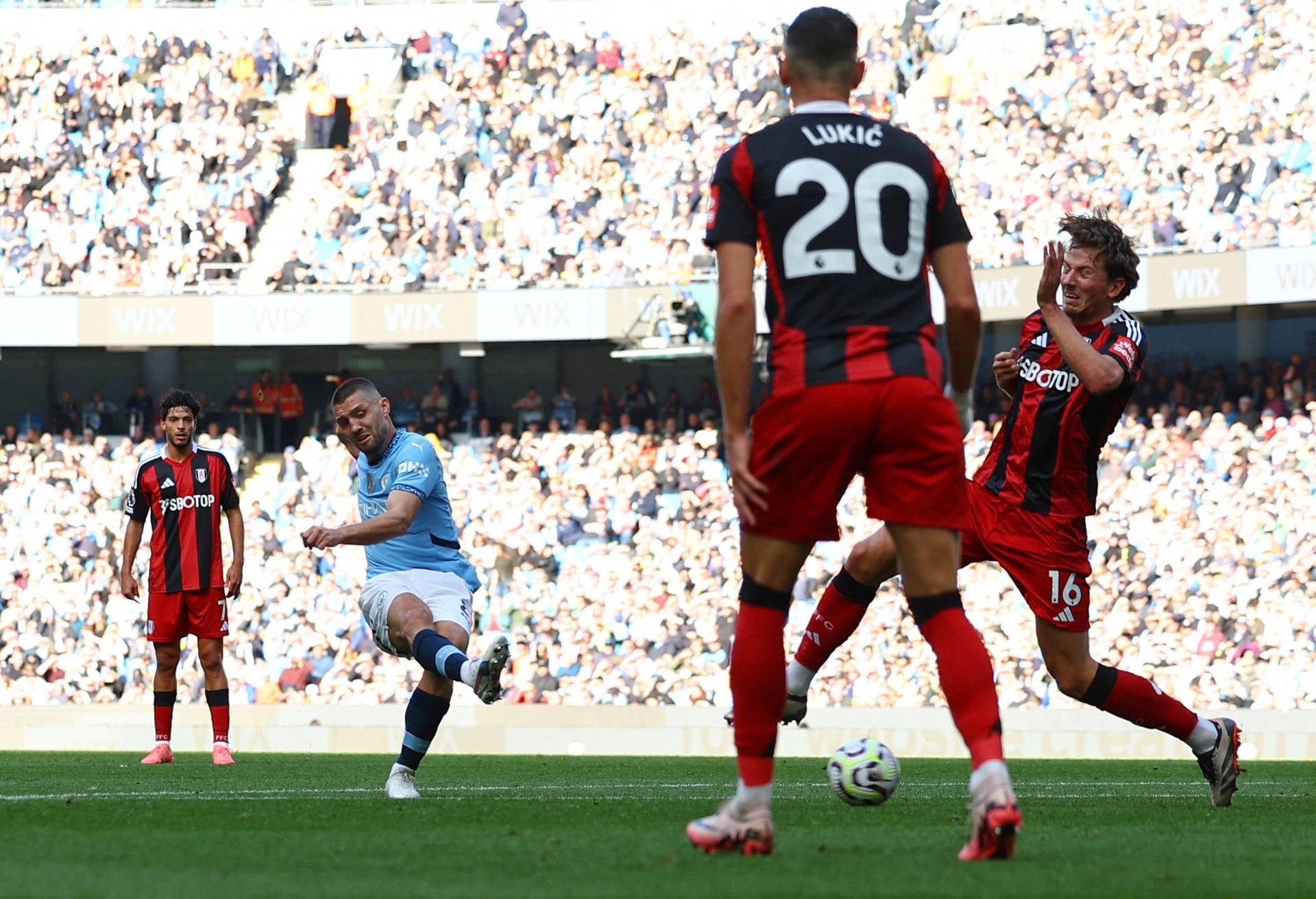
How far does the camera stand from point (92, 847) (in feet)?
17.7

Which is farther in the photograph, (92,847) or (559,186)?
(559,186)

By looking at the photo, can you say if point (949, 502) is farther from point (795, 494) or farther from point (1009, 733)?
point (1009, 733)

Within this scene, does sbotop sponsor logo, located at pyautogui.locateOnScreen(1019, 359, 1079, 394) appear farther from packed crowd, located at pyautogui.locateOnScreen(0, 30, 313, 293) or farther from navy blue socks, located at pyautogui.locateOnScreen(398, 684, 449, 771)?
packed crowd, located at pyautogui.locateOnScreen(0, 30, 313, 293)

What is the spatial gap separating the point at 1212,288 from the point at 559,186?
8696 millimetres

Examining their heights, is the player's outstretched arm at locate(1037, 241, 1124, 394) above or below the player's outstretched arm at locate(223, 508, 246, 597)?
above

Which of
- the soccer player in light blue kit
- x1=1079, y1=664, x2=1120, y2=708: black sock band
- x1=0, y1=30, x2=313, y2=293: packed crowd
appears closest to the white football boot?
the soccer player in light blue kit

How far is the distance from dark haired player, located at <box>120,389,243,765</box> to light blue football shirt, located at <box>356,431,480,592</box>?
4.17 metres

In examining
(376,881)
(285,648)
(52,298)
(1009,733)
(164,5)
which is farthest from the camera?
(164,5)

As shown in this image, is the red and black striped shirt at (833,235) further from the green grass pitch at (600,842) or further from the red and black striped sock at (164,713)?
the red and black striped sock at (164,713)

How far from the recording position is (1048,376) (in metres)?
7.81

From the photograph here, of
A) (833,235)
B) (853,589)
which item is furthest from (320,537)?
(833,235)

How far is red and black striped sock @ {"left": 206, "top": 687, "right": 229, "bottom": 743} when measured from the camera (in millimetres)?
12531

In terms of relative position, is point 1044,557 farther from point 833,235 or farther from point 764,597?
point 833,235

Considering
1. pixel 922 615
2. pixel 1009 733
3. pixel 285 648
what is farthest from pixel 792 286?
pixel 285 648
